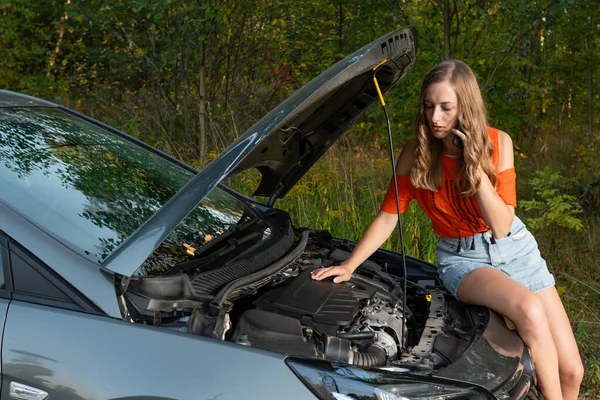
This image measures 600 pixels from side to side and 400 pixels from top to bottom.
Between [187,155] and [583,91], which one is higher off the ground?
[583,91]

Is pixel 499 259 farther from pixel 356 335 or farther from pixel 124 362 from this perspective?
pixel 124 362

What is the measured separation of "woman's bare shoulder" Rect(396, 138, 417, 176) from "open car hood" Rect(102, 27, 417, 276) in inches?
10.3

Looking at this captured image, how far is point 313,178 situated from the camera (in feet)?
19.3

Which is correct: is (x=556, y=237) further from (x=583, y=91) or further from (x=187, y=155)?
(x=583, y=91)

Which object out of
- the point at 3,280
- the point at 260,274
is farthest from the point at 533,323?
the point at 3,280

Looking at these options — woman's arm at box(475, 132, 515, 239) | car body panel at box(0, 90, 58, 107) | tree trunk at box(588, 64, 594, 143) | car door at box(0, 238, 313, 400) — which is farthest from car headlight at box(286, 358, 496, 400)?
tree trunk at box(588, 64, 594, 143)

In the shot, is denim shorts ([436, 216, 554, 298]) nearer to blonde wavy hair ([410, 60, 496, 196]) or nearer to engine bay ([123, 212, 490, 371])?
engine bay ([123, 212, 490, 371])

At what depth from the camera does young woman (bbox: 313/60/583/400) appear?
2996mm

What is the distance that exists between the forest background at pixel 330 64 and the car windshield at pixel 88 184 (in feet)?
6.91

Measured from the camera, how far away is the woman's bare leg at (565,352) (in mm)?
3033

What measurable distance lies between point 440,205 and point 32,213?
167cm

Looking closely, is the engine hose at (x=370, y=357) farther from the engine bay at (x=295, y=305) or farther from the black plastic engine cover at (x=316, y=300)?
the black plastic engine cover at (x=316, y=300)

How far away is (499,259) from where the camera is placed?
3162 millimetres

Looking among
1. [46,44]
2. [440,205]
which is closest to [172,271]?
[440,205]
